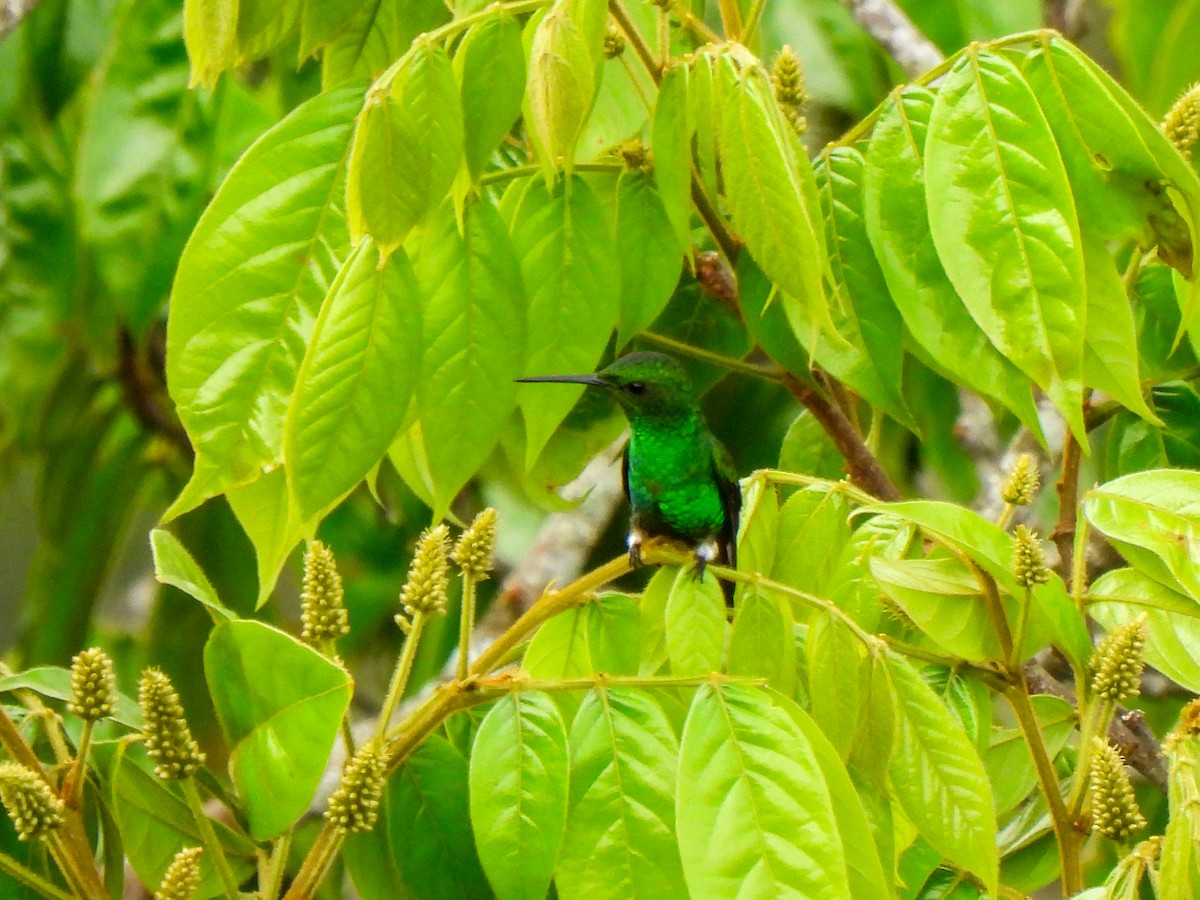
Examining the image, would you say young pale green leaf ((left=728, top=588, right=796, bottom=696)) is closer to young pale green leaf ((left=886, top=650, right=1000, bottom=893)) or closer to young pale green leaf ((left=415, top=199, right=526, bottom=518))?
young pale green leaf ((left=886, top=650, right=1000, bottom=893))

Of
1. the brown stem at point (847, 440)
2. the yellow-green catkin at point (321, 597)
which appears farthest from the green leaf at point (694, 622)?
the brown stem at point (847, 440)

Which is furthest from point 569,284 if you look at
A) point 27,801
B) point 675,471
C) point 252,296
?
point 675,471

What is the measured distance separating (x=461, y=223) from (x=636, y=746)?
1.88 ft

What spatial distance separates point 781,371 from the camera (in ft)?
7.14

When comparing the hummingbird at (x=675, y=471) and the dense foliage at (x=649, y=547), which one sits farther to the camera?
the hummingbird at (x=675, y=471)

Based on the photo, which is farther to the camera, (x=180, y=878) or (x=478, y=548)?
(x=478, y=548)

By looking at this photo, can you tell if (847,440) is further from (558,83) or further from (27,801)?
(27,801)

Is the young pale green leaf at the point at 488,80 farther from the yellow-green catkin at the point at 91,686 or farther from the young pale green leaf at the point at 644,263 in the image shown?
the yellow-green catkin at the point at 91,686

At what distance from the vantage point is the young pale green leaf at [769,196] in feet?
4.87

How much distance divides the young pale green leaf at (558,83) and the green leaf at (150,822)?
75 cm

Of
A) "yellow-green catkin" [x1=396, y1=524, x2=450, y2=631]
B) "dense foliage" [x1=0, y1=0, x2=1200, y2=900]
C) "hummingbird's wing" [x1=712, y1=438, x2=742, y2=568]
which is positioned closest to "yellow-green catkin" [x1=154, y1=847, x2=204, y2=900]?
"dense foliage" [x1=0, y1=0, x2=1200, y2=900]

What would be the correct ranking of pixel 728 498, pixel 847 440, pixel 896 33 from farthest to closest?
1. pixel 896 33
2. pixel 728 498
3. pixel 847 440

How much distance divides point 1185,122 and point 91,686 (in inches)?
56.4

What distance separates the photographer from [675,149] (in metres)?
1.63
